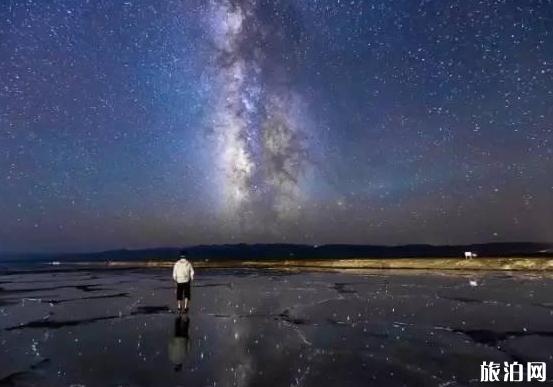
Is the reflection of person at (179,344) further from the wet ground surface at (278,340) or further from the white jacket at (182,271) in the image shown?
the white jacket at (182,271)

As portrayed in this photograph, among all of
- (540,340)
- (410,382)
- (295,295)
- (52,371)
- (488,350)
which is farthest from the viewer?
(295,295)

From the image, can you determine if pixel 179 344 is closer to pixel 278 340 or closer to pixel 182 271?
pixel 278 340

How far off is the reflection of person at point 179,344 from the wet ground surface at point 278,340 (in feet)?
0.07

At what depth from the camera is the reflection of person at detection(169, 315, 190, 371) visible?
23.4ft

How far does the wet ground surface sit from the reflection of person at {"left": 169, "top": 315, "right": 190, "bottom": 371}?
2 cm

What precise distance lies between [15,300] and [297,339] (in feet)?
48.9

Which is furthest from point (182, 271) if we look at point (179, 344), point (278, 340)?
point (278, 340)

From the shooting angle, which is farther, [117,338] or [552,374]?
[117,338]

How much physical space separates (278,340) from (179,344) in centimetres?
213

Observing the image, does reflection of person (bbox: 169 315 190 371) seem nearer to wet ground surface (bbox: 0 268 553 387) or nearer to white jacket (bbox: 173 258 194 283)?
wet ground surface (bbox: 0 268 553 387)

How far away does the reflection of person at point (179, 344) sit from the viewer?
7143 millimetres

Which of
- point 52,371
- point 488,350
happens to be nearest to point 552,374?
point 488,350

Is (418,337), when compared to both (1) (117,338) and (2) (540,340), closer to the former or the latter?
(2) (540,340)

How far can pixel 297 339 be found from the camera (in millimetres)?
8734
